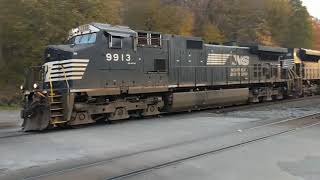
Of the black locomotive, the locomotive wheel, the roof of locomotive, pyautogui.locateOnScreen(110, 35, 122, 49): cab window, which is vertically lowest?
the locomotive wheel

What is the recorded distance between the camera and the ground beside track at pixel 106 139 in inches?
354

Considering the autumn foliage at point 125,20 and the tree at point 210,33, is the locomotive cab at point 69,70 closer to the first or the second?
the autumn foliage at point 125,20

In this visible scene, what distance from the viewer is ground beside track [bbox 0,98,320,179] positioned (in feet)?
29.5

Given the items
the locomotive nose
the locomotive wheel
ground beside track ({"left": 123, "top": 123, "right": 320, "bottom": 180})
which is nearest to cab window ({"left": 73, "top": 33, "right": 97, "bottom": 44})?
the locomotive nose

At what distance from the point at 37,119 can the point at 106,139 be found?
9.87 ft

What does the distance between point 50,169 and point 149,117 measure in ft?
30.0

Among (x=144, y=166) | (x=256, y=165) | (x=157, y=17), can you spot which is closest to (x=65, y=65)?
(x=144, y=166)

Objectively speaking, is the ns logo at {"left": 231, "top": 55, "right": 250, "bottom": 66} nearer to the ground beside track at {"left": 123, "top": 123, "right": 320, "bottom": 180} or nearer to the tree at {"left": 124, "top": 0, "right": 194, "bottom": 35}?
the tree at {"left": 124, "top": 0, "right": 194, "bottom": 35}

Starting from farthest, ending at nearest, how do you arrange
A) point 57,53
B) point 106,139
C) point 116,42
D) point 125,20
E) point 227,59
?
1. point 125,20
2. point 227,59
3. point 116,42
4. point 57,53
5. point 106,139

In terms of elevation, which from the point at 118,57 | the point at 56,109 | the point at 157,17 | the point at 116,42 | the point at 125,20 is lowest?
the point at 56,109

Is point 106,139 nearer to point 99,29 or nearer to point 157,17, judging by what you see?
point 99,29

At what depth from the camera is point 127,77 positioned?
16.1m

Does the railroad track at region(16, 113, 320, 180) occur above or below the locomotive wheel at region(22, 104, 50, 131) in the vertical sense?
below

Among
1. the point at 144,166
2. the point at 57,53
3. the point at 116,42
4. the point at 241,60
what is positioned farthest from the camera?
the point at 241,60
